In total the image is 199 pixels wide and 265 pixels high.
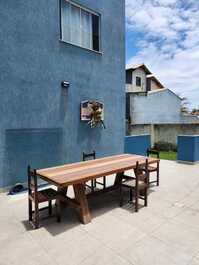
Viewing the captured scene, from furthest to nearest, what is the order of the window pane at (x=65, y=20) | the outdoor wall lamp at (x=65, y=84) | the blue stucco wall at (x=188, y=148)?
the blue stucco wall at (x=188, y=148)
the window pane at (x=65, y=20)
the outdoor wall lamp at (x=65, y=84)

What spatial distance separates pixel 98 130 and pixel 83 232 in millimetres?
4383

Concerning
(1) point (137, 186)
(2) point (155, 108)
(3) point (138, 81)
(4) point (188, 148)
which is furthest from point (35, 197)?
(3) point (138, 81)

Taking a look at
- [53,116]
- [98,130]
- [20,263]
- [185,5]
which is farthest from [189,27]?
[20,263]

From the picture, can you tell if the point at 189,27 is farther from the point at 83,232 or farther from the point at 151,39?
the point at 83,232

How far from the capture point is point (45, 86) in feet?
18.8

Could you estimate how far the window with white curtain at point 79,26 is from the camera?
20.6ft

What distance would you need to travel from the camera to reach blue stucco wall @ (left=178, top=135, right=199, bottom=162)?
8234mm

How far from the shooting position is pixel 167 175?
6.81 meters

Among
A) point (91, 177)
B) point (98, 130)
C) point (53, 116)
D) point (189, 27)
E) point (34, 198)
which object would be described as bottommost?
point (34, 198)

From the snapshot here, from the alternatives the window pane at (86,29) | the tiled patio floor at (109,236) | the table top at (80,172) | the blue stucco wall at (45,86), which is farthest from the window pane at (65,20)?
the tiled patio floor at (109,236)

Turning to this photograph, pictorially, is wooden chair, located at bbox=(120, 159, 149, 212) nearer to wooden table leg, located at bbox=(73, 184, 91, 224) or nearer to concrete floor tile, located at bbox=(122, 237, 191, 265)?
wooden table leg, located at bbox=(73, 184, 91, 224)

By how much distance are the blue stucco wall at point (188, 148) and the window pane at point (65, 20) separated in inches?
238

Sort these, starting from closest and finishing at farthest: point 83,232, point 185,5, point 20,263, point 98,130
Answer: point 20,263
point 83,232
point 98,130
point 185,5

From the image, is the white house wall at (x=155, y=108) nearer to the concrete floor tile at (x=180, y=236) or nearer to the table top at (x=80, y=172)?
the table top at (x=80, y=172)
